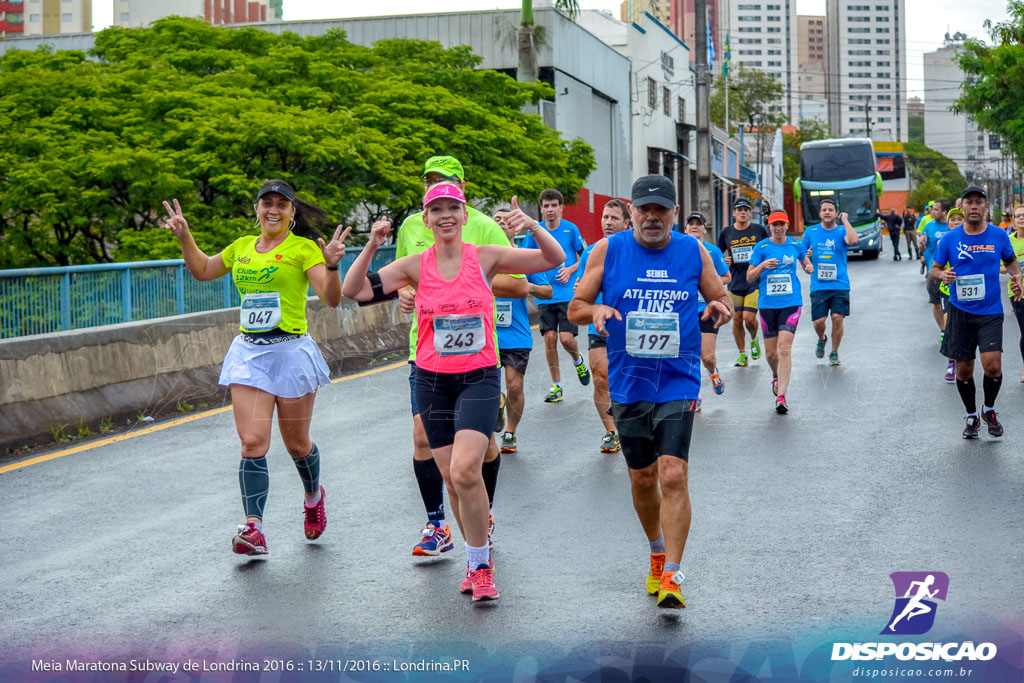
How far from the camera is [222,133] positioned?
19172 mm

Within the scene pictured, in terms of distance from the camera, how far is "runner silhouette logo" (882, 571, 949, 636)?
5044 millimetres

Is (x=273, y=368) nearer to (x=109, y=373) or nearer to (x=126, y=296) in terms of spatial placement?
(x=109, y=373)

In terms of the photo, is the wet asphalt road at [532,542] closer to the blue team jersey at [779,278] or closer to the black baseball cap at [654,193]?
the blue team jersey at [779,278]

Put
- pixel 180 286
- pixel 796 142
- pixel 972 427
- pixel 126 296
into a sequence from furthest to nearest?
pixel 796 142 → pixel 180 286 → pixel 126 296 → pixel 972 427

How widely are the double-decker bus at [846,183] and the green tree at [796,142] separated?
2252 inches

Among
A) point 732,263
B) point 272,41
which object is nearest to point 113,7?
point 272,41

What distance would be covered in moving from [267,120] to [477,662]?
15.4 meters

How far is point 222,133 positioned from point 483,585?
1483cm

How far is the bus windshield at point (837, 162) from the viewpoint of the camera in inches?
1773

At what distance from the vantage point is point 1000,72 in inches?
1252

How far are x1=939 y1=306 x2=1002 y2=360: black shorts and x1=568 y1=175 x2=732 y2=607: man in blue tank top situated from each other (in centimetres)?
458

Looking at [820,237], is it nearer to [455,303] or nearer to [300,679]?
[455,303]

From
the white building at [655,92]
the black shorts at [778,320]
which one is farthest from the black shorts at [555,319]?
the white building at [655,92]

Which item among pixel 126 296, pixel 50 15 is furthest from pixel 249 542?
pixel 50 15
